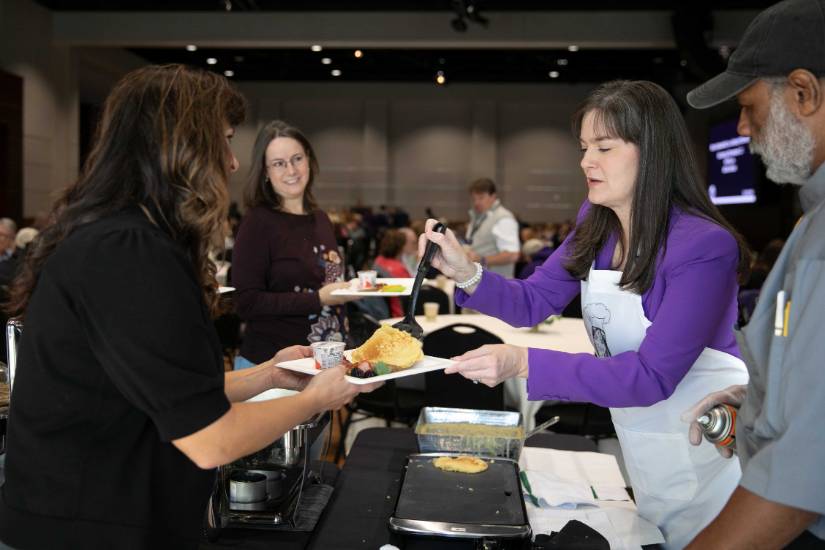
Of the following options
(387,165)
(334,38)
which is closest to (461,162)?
(387,165)

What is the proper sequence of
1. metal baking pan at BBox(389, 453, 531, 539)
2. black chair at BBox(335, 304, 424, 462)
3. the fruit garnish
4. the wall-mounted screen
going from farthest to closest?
the wall-mounted screen, black chair at BBox(335, 304, 424, 462), the fruit garnish, metal baking pan at BBox(389, 453, 531, 539)

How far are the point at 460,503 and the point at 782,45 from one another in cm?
99

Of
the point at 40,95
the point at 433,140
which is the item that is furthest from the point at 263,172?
the point at 433,140

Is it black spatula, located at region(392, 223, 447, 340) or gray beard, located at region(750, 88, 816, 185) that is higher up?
gray beard, located at region(750, 88, 816, 185)

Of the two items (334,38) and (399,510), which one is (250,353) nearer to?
(399,510)

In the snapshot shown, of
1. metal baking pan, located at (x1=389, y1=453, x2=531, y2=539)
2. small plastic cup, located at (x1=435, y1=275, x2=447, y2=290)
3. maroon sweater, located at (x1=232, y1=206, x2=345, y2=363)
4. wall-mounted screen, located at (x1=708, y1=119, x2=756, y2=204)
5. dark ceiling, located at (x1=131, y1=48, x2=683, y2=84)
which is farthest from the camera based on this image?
dark ceiling, located at (x1=131, y1=48, x2=683, y2=84)

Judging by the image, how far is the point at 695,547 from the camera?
108 centimetres

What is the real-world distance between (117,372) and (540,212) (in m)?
16.3

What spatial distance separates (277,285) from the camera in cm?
281

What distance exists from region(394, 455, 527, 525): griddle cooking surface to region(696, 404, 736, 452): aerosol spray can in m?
0.37

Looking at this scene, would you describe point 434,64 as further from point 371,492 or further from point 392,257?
point 371,492

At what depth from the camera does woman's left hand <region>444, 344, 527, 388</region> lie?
1.60 meters

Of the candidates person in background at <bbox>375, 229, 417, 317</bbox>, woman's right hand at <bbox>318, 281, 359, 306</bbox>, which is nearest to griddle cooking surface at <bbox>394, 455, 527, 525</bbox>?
woman's right hand at <bbox>318, 281, 359, 306</bbox>

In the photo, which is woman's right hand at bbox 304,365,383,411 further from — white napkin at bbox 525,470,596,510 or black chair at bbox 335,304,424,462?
black chair at bbox 335,304,424,462
